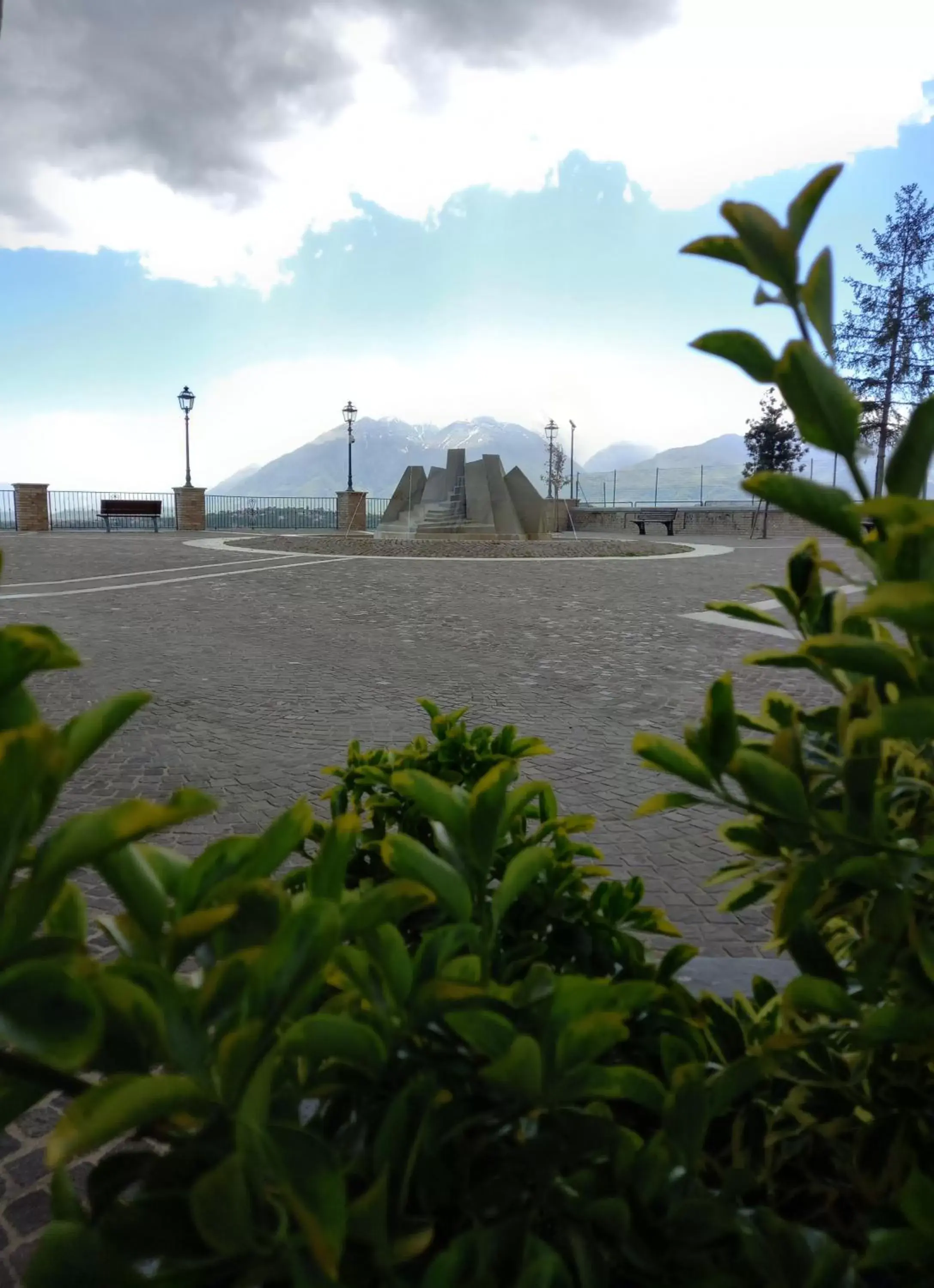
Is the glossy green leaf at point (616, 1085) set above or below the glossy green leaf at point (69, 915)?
below

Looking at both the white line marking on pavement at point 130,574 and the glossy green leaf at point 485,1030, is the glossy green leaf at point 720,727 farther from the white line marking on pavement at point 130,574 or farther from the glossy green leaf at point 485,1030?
the white line marking on pavement at point 130,574

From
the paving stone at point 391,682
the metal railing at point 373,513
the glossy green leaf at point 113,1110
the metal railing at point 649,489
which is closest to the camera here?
the glossy green leaf at point 113,1110

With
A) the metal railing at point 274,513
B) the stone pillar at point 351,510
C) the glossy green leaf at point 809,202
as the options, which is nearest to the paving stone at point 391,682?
the glossy green leaf at point 809,202

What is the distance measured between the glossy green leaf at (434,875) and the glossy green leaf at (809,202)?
24.4 inches

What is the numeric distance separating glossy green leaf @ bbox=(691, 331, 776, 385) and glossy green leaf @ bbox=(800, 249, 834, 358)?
0.05 m

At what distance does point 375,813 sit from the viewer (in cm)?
130

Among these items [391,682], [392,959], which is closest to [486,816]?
[392,959]

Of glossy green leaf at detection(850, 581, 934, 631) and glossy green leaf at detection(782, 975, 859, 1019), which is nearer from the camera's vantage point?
glossy green leaf at detection(850, 581, 934, 631)

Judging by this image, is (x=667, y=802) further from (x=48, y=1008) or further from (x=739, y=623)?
(x=739, y=623)

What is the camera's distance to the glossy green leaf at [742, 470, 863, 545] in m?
0.74

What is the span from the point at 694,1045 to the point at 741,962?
852mm

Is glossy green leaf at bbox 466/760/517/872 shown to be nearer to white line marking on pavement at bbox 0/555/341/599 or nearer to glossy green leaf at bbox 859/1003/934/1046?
glossy green leaf at bbox 859/1003/934/1046

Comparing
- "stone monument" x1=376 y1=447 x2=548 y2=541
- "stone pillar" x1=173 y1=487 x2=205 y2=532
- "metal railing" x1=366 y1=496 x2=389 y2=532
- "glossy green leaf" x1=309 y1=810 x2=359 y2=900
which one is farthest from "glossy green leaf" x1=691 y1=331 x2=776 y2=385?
"metal railing" x1=366 y1=496 x2=389 y2=532

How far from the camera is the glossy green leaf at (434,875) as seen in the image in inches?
29.7
